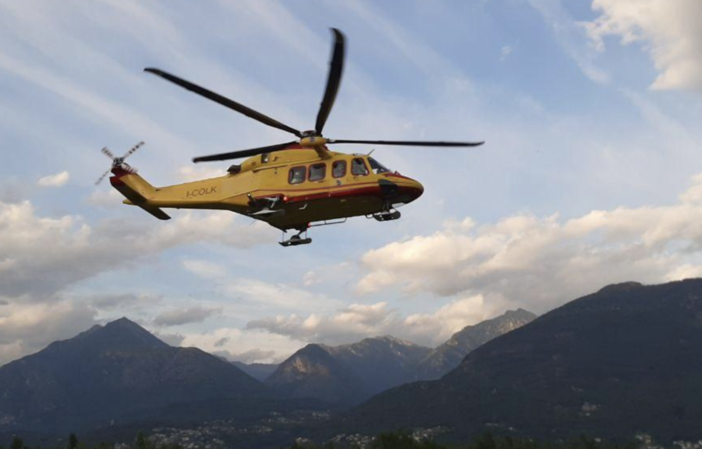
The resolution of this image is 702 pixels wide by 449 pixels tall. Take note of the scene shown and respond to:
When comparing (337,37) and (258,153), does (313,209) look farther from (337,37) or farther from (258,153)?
(337,37)

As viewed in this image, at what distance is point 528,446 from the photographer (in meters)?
154

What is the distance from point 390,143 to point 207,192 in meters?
13.2

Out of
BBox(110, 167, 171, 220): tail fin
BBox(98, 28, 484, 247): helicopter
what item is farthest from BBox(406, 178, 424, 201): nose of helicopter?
BBox(110, 167, 171, 220): tail fin

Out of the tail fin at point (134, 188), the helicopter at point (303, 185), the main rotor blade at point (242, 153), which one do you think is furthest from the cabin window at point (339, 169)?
the tail fin at point (134, 188)

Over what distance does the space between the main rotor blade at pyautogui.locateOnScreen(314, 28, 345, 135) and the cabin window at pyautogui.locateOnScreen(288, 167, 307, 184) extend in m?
3.30

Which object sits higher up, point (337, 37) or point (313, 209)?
point (337, 37)

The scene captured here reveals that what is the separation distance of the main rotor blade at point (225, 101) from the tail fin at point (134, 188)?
42.7 ft

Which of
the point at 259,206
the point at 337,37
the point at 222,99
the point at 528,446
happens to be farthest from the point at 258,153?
the point at 528,446

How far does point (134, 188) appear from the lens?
144ft

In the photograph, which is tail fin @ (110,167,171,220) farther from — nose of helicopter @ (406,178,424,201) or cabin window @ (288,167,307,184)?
nose of helicopter @ (406,178,424,201)

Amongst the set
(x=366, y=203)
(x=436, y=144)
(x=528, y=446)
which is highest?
(x=436, y=144)

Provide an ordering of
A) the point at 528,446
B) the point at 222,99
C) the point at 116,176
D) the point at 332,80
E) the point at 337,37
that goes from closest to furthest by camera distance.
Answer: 1. the point at 337,37
2. the point at 332,80
3. the point at 222,99
4. the point at 116,176
5. the point at 528,446

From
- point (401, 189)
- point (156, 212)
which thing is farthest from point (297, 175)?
point (156, 212)

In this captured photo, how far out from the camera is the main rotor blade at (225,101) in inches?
1203
